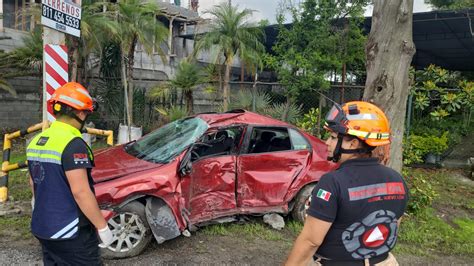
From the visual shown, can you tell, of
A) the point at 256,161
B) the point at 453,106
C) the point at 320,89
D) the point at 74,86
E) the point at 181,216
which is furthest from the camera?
the point at 320,89

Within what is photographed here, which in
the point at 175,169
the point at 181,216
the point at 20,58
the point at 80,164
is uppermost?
the point at 20,58

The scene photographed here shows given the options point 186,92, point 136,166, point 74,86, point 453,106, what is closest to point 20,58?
point 186,92

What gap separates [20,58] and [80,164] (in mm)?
10370

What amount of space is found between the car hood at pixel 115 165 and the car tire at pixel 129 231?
1.18 ft

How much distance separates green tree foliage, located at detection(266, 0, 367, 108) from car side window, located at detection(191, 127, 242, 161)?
5367 mm

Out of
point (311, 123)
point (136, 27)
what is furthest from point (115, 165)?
point (136, 27)

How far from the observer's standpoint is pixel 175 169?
14.0 feet

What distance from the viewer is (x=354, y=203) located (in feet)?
5.88

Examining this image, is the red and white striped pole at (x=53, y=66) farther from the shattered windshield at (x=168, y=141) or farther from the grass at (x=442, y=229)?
the grass at (x=442, y=229)

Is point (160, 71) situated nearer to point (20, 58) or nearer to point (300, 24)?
point (20, 58)

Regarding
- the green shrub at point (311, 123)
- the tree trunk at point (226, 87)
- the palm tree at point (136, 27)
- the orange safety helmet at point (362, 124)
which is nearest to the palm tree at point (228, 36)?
the tree trunk at point (226, 87)

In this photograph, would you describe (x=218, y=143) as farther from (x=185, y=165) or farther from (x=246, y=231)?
(x=246, y=231)

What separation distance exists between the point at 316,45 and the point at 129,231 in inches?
308

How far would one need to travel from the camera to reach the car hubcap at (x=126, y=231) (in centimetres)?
398
